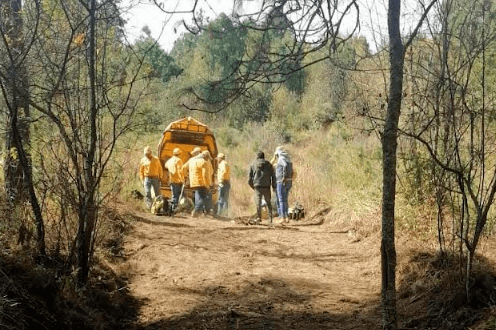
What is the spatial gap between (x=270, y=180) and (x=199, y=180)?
69.0 inches

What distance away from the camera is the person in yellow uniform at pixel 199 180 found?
523 inches

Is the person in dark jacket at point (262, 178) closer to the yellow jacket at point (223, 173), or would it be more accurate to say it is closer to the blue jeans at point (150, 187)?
the yellow jacket at point (223, 173)

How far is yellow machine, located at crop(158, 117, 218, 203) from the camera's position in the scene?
16.8 meters

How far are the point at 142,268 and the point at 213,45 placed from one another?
3.63m

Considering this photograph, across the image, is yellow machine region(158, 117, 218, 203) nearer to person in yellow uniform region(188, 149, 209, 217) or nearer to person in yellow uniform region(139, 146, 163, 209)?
person in yellow uniform region(139, 146, 163, 209)

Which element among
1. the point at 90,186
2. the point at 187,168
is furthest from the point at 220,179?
the point at 90,186

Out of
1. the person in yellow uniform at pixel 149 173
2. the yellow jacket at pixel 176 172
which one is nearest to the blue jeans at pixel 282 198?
the yellow jacket at pixel 176 172

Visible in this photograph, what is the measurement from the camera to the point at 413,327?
17.5ft

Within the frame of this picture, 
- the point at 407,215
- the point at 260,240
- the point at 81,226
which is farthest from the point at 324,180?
the point at 81,226

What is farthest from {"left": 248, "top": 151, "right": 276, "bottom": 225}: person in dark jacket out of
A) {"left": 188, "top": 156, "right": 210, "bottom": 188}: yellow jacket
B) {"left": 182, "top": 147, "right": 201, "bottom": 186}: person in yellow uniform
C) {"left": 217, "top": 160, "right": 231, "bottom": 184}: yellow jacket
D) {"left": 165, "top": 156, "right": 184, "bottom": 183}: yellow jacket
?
{"left": 165, "top": 156, "right": 184, "bottom": 183}: yellow jacket

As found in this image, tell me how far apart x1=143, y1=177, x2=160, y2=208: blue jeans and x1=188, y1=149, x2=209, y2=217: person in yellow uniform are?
152cm

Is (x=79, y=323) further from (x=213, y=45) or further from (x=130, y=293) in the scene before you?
(x=213, y=45)

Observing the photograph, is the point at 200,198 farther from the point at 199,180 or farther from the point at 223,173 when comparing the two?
the point at 223,173

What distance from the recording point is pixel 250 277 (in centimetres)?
744
